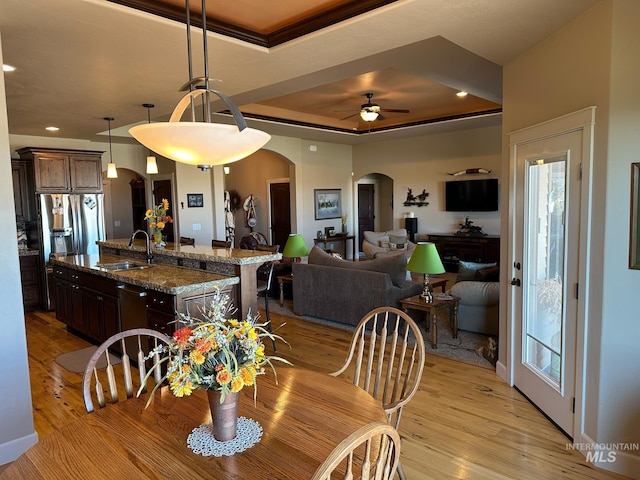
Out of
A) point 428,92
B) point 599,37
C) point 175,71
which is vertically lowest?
point 599,37

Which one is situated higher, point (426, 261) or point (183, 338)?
point (183, 338)

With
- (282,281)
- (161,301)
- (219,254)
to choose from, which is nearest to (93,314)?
(161,301)

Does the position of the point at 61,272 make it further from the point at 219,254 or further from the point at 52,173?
the point at 219,254

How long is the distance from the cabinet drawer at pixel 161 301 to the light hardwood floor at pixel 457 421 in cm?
94

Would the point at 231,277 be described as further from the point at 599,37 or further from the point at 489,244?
the point at 489,244

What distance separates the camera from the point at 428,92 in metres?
6.50

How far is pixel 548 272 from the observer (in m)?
3.11

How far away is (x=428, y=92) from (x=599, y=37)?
13.7 feet

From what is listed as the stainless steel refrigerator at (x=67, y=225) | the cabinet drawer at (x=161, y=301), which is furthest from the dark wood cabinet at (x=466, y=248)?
the stainless steel refrigerator at (x=67, y=225)

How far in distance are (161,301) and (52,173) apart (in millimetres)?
3932

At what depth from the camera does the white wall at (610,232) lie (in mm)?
2361

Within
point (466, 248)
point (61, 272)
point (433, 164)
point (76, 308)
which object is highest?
point (433, 164)

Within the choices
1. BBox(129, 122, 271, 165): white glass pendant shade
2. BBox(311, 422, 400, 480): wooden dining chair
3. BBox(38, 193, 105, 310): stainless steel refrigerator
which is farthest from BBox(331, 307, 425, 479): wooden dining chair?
BBox(38, 193, 105, 310): stainless steel refrigerator

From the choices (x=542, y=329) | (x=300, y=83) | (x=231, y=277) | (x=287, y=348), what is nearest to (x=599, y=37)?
(x=542, y=329)
